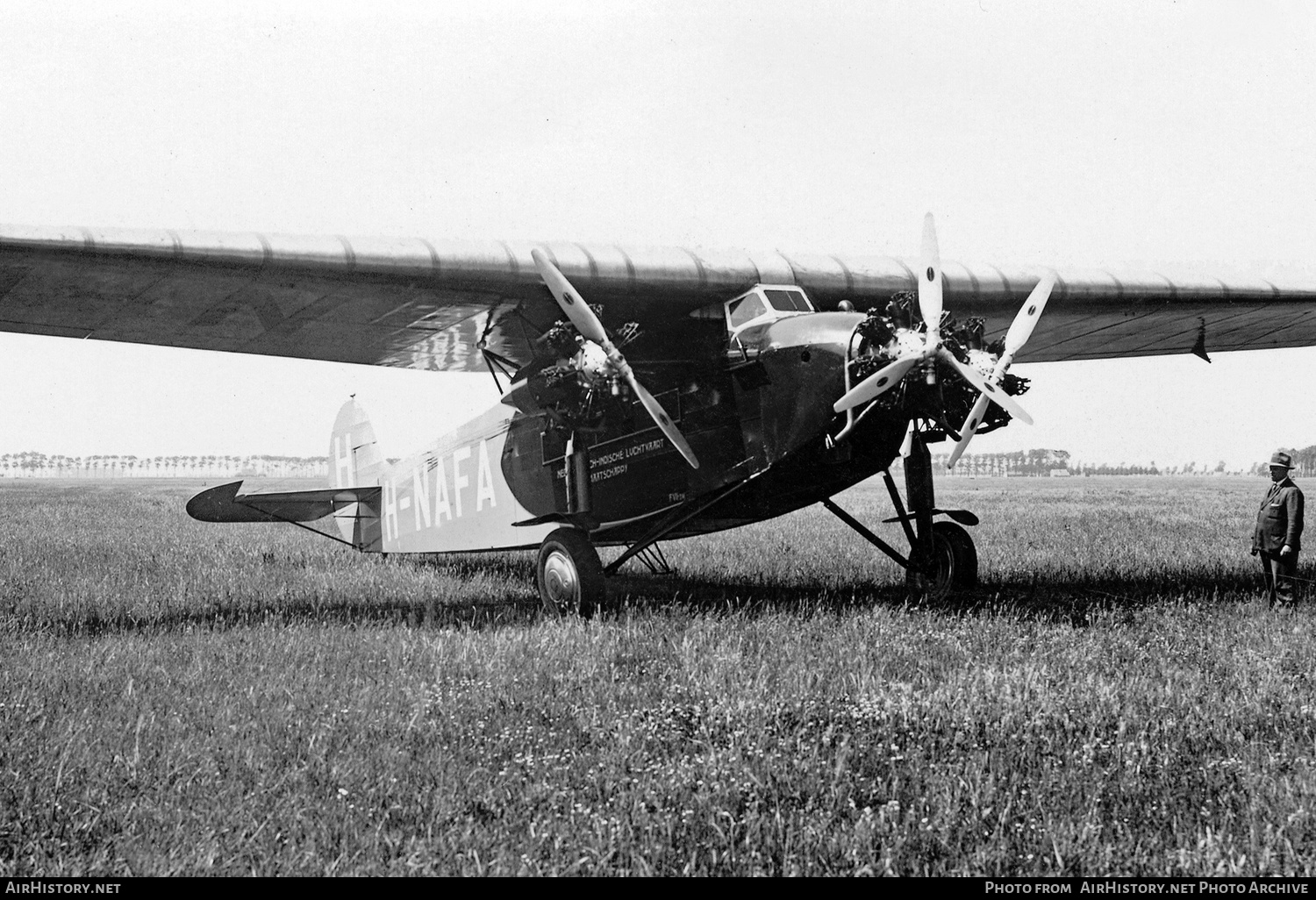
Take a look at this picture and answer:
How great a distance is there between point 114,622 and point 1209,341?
45.4ft

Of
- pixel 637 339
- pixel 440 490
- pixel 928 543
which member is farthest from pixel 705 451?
pixel 440 490

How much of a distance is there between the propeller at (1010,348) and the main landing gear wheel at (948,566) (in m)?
1.80

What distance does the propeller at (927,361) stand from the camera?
25.1 ft

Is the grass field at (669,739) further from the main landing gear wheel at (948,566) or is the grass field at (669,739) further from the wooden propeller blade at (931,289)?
the wooden propeller blade at (931,289)

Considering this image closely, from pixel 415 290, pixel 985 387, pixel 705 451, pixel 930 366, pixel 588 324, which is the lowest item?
pixel 705 451

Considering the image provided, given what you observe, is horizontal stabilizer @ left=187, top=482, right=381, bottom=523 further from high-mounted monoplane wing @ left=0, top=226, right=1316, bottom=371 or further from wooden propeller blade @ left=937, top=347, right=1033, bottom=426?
wooden propeller blade @ left=937, top=347, right=1033, bottom=426

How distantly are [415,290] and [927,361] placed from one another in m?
4.54

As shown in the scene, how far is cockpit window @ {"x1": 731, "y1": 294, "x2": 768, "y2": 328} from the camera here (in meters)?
8.85

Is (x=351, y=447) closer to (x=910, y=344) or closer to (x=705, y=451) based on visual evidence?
(x=705, y=451)

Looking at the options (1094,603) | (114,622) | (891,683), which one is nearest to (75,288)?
(114,622)

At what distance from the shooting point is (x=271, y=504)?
47.2 ft

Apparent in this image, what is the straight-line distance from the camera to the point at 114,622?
9.08 metres

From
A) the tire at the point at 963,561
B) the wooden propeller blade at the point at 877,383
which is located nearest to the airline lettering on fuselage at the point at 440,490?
the tire at the point at 963,561
